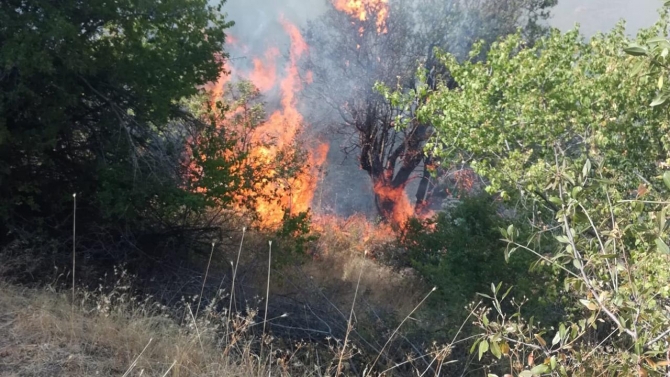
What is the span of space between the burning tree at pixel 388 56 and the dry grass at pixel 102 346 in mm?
14144

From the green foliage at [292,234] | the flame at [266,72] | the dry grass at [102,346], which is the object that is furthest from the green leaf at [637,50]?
the flame at [266,72]

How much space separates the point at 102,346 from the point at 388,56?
15864 millimetres

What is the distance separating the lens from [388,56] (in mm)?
19047

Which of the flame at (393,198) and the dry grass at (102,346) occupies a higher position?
the flame at (393,198)

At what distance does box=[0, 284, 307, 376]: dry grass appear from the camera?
396cm

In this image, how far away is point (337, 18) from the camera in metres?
20.1

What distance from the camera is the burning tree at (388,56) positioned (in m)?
18.9

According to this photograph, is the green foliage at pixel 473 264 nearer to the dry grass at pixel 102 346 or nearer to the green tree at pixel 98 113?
the green tree at pixel 98 113

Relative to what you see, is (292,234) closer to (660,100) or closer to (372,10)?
(660,100)

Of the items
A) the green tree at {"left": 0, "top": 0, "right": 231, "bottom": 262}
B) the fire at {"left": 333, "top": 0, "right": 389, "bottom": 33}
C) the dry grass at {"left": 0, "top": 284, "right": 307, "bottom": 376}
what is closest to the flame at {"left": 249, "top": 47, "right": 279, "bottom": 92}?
the fire at {"left": 333, "top": 0, "right": 389, "bottom": 33}

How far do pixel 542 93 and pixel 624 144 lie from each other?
98cm

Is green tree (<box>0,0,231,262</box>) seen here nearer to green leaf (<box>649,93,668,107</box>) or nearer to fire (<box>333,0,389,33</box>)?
green leaf (<box>649,93,668,107</box>)

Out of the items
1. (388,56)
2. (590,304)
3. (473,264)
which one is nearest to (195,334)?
(590,304)

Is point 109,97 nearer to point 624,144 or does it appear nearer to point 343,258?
point 624,144
